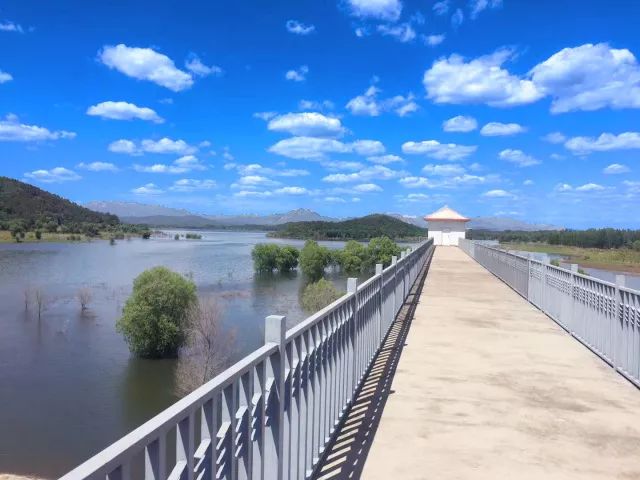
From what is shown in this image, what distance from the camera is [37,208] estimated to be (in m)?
146

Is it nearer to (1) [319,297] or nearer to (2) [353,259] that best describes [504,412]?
(1) [319,297]

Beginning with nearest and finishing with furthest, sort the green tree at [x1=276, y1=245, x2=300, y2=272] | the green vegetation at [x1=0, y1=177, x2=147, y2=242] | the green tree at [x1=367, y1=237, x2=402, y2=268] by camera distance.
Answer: the green tree at [x1=367, y1=237, x2=402, y2=268]
the green tree at [x1=276, y1=245, x2=300, y2=272]
the green vegetation at [x1=0, y1=177, x2=147, y2=242]

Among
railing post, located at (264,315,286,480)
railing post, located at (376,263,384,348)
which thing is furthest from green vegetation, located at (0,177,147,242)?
railing post, located at (264,315,286,480)

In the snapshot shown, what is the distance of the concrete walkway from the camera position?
3.61m

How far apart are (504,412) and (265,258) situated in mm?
65095

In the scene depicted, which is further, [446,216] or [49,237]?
[49,237]

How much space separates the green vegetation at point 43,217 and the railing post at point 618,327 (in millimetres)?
119508

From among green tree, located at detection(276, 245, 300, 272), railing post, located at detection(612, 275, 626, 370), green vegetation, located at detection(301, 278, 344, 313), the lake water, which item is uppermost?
railing post, located at detection(612, 275, 626, 370)

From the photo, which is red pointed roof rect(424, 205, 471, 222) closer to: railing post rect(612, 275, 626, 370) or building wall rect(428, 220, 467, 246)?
building wall rect(428, 220, 467, 246)

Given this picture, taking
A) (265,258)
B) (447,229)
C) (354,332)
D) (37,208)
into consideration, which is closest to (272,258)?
(265,258)

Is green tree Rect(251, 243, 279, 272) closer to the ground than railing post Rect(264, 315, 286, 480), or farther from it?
closer to the ground

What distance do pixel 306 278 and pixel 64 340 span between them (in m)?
37.5

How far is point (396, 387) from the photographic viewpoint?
5.23m

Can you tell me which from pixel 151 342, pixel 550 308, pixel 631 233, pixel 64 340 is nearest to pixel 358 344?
pixel 550 308
